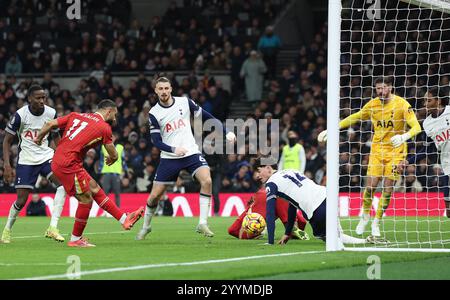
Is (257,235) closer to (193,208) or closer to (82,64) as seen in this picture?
(193,208)

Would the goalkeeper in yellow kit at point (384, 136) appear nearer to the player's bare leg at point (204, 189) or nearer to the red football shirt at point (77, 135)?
the player's bare leg at point (204, 189)

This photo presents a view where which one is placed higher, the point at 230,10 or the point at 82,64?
the point at 230,10

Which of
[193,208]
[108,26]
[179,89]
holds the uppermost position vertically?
[108,26]

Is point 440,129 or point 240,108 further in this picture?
point 240,108

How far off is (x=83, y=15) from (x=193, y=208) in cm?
1250

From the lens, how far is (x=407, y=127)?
56.1ft

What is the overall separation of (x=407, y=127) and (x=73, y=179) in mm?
7333

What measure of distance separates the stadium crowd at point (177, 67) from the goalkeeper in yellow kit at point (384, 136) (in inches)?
333

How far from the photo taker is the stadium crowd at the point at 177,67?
25.2 m

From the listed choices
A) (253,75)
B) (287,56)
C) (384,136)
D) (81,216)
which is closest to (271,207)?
(81,216)

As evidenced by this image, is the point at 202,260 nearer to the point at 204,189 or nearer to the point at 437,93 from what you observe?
the point at 204,189

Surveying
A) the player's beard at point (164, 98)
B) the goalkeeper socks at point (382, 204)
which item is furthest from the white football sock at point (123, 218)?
the goalkeeper socks at point (382, 204)

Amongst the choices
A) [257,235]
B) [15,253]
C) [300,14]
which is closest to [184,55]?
[300,14]

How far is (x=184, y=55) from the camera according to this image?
3047 centimetres
